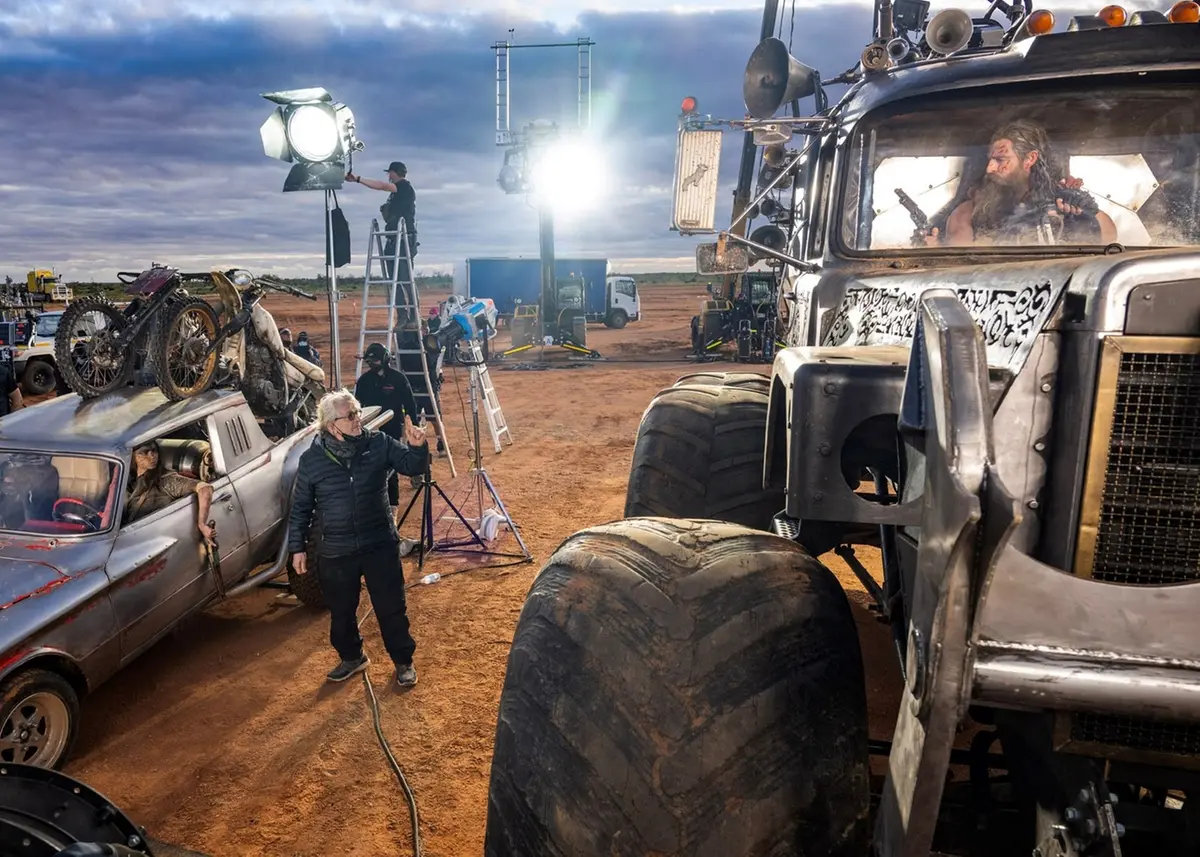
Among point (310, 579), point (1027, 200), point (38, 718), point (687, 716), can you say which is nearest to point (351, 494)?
point (310, 579)

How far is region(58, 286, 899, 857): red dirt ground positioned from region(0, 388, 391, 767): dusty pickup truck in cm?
45

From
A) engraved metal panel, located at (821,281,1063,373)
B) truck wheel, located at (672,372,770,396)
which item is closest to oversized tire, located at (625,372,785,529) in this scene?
truck wheel, located at (672,372,770,396)

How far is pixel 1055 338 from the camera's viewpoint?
175 cm

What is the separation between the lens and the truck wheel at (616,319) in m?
37.2

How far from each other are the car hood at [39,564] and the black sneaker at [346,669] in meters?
1.57

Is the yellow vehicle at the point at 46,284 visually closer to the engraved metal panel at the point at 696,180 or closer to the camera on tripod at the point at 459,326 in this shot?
the camera on tripod at the point at 459,326

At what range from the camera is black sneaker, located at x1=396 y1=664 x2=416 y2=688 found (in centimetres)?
525

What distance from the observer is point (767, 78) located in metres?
→ 3.96

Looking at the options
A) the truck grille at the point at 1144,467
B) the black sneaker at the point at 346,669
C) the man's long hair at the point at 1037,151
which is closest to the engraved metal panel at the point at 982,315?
the truck grille at the point at 1144,467

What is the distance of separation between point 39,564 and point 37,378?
56.5 ft

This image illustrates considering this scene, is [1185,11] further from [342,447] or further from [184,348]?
[184,348]

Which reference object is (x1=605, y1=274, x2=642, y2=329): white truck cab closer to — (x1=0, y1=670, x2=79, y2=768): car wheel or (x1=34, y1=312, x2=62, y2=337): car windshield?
(x1=34, y1=312, x2=62, y2=337): car windshield

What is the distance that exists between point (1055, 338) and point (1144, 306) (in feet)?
0.60

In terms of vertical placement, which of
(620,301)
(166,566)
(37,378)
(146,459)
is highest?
(620,301)
